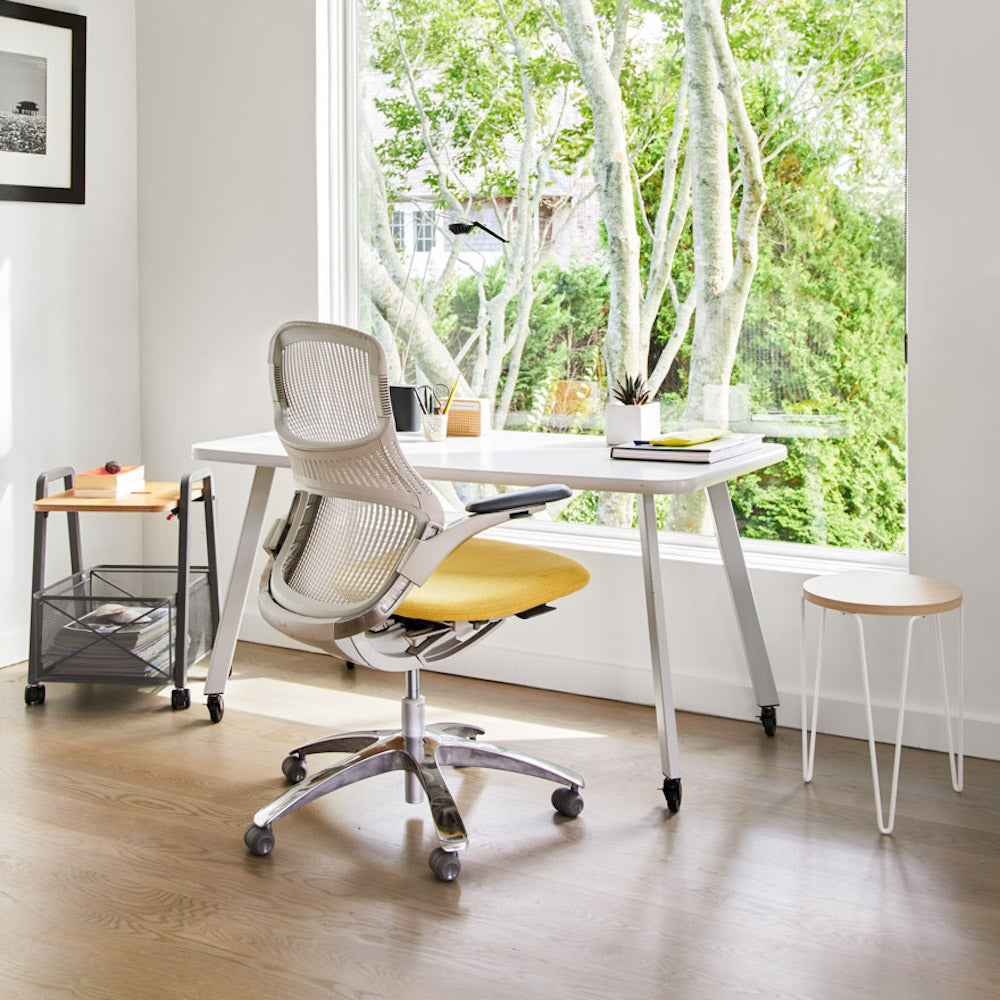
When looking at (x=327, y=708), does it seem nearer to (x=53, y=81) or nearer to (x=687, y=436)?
(x=687, y=436)

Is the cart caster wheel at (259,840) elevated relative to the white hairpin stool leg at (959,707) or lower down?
lower down

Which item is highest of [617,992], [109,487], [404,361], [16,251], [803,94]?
[803,94]

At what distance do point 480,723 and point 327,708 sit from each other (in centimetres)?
43

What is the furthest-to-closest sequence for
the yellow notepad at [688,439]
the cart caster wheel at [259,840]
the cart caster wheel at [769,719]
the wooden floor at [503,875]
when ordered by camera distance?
1. the cart caster wheel at [769,719]
2. the yellow notepad at [688,439]
3. the cart caster wheel at [259,840]
4. the wooden floor at [503,875]

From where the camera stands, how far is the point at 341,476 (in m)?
2.32

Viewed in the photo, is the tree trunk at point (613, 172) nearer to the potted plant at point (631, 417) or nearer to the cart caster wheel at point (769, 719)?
the potted plant at point (631, 417)

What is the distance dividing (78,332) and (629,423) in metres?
1.87

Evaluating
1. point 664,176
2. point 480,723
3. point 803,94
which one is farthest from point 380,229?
point 480,723

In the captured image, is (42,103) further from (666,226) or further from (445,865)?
(445,865)

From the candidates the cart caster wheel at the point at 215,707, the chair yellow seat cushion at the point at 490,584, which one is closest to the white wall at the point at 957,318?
the chair yellow seat cushion at the point at 490,584

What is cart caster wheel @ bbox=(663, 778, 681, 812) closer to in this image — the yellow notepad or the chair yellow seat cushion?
the chair yellow seat cushion

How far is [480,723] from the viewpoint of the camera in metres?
3.16

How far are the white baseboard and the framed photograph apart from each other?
1.83 m

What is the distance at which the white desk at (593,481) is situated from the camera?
2547 mm
